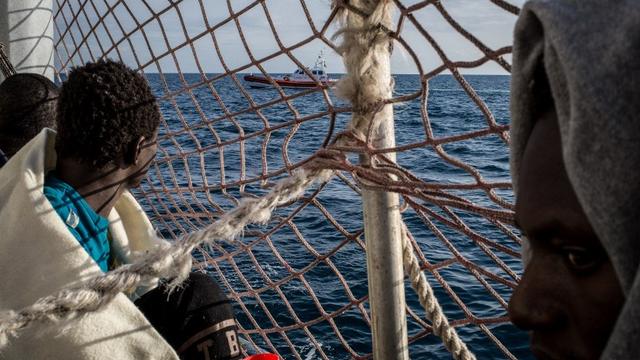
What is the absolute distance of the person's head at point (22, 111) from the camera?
2.02 meters

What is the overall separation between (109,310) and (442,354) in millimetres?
2994

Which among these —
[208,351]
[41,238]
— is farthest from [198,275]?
[41,238]

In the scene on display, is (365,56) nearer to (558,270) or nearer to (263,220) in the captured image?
(263,220)

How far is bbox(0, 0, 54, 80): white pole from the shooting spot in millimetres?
2514

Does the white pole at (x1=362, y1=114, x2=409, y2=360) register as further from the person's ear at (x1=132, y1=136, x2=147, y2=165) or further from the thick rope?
the person's ear at (x1=132, y1=136, x2=147, y2=165)

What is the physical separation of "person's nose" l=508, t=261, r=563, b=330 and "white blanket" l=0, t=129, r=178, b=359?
0.71 meters

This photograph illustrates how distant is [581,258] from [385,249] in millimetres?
724

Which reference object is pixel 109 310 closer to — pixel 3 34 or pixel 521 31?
pixel 521 31

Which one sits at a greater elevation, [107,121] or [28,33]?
[28,33]

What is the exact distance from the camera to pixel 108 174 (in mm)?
1417

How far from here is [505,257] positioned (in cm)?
576

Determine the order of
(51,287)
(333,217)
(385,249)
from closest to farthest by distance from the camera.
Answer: (51,287) → (385,249) → (333,217)

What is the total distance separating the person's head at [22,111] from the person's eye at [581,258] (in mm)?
1818

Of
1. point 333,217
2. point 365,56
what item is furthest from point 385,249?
point 333,217
